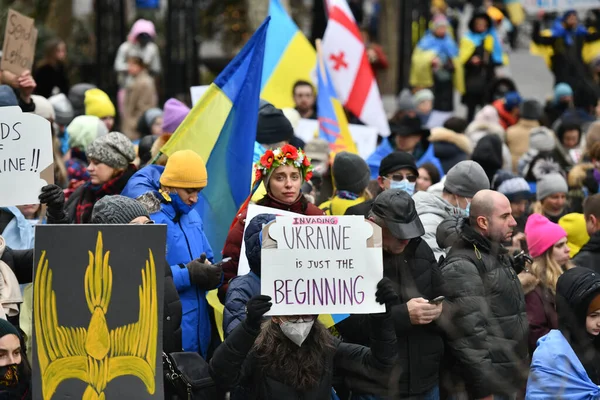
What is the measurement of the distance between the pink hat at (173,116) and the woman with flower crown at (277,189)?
2.69m

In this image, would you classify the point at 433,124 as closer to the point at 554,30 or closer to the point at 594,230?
the point at 554,30

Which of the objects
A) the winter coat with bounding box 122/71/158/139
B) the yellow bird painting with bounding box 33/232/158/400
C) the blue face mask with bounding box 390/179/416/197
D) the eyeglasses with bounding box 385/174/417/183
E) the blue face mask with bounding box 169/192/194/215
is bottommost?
the yellow bird painting with bounding box 33/232/158/400

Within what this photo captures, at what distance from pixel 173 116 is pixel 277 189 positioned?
2.89m

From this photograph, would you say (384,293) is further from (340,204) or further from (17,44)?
(17,44)

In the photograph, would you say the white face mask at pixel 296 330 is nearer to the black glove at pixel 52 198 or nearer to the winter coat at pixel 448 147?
the black glove at pixel 52 198

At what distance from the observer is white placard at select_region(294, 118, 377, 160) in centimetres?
1191

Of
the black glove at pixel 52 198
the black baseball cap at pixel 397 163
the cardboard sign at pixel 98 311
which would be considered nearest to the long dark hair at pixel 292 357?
the cardboard sign at pixel 98 311

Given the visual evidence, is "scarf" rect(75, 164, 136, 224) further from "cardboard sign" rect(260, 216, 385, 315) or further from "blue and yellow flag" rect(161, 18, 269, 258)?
"cardboard sign" rect(260, 216, 385, 315)

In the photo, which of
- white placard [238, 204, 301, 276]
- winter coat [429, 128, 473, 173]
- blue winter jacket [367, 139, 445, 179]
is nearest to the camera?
white placard [238, 204, 301, 276]

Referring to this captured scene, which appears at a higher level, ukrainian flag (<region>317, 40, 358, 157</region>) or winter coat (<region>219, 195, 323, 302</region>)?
ukrainian flag (<region>317, 40, 358, 157</region>)

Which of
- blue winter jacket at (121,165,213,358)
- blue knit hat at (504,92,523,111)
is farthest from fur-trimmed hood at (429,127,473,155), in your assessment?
blue knit hat at (504,92,523,111)

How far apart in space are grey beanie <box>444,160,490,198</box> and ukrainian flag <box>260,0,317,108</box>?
4506mm

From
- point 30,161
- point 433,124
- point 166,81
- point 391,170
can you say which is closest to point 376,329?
point 30,161

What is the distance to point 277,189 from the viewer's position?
716cm
